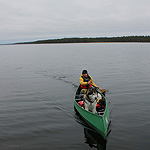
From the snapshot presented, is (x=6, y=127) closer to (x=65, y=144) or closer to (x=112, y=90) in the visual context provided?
(x=65, y=144)

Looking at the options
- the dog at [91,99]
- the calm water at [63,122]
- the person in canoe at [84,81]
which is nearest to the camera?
the calm water at [63,122]

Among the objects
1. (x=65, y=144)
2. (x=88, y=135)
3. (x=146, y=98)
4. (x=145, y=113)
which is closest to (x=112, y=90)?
(x=146, y=98)

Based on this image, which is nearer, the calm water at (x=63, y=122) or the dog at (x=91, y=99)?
the calm water at (x=63, y=122)

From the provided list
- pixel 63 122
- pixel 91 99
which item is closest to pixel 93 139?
pixel 91 99

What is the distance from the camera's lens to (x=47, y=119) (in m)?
13.3

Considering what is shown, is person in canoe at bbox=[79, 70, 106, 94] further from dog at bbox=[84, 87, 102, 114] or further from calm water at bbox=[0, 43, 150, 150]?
dog at bbox=[84, 87, 102, 114]

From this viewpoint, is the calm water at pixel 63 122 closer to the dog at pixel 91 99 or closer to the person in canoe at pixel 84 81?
the dog at pixel 91 99

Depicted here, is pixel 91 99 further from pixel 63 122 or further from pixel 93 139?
pixel 63 122

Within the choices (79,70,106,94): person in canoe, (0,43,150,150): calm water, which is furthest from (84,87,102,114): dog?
(79,70,106,94): person in canoe

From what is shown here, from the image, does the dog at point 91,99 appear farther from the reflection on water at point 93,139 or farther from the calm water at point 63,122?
the calm water at point 63,122

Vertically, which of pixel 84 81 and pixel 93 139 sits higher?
pixel 84 81

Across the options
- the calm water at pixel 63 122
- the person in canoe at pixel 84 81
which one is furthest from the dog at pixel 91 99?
the person in canoe at pixel 84 81

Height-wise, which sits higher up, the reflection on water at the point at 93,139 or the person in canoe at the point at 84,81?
the person in canoe at the point at 84,81

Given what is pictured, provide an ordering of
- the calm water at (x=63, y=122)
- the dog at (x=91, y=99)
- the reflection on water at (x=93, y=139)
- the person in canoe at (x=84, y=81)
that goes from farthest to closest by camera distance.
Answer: the person in canoe at (x=84, y=81), the dog at (x=91, y=99), the calm water at (x=63, y=122), the reflection on water at (x=93, y=139)
